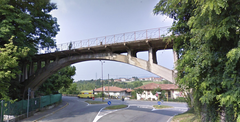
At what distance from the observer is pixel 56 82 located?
26.8 meters

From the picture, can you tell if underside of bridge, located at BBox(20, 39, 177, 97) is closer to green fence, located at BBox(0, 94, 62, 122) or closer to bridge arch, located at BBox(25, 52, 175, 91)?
bridge arch, located at BBox(25, 52, 175, 91)

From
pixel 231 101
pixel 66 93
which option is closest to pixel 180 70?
pixel 231 101

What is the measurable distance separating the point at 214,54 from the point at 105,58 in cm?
1271

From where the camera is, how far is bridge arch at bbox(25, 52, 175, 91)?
1363 cm

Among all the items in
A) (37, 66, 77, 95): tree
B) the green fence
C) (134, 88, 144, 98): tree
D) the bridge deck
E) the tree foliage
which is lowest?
(134, 88, 144, 98): tree

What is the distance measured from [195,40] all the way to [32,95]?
72.4 ft

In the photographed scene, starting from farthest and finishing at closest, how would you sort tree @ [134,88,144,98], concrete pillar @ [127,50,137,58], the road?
tree @ [134,88,144,98] → concrete pillar @ [127,50,137,58] → the road

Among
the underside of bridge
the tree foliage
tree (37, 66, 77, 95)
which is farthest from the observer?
tree (37, 66, 77, 95)

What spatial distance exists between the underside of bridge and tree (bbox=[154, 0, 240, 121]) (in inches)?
135

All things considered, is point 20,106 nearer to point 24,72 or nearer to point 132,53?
point 24,72

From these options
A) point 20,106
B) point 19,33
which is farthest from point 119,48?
point 20,106

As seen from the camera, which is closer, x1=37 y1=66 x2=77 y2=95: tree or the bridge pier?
the bridge pier

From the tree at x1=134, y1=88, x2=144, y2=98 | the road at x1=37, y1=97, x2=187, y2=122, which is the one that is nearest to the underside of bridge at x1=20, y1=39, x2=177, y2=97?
the road at x1=37, y1=97, x2=187, y2=122

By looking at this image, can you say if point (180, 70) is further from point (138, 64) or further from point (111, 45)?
point (111, 45)
